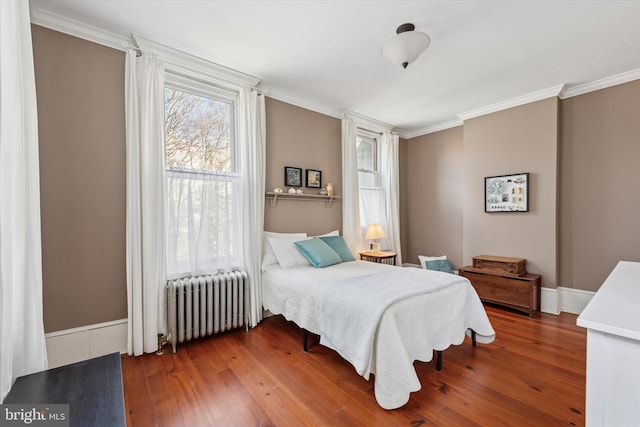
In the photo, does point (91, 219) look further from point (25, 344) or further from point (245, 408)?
point (245, 408)

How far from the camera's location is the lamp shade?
4230mm

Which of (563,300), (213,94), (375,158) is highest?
(213,94)

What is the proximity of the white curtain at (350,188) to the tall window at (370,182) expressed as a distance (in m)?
0.34

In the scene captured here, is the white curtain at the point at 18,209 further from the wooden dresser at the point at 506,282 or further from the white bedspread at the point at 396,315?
the wooden dresser at the point at 506,282

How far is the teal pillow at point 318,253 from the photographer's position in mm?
2977

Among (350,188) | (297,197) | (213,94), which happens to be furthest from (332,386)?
(213,94)

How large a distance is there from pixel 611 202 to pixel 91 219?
5297 mm

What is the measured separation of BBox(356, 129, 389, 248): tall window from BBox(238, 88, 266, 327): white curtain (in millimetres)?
1950

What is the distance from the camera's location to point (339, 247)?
3.37m

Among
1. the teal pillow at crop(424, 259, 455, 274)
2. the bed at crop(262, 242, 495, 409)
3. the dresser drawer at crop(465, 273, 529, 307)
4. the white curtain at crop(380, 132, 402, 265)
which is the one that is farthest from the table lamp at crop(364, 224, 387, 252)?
the bed at crop(262, 242, 495, 409)

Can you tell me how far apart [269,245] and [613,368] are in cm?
274

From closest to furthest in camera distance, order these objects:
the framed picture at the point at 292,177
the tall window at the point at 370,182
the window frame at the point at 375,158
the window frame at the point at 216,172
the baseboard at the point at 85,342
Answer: the baseboard at the point at 85,342 → the window frame at the point at 216,172 → the framed picture at the point at 292,177 → the tall window at the point at 370,182 → the window frame at the point at 375,158

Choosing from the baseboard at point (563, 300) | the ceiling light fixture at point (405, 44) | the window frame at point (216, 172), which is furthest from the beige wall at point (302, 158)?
the baseboard at point (563, 300)

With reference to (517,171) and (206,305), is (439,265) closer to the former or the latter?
(517,171)
